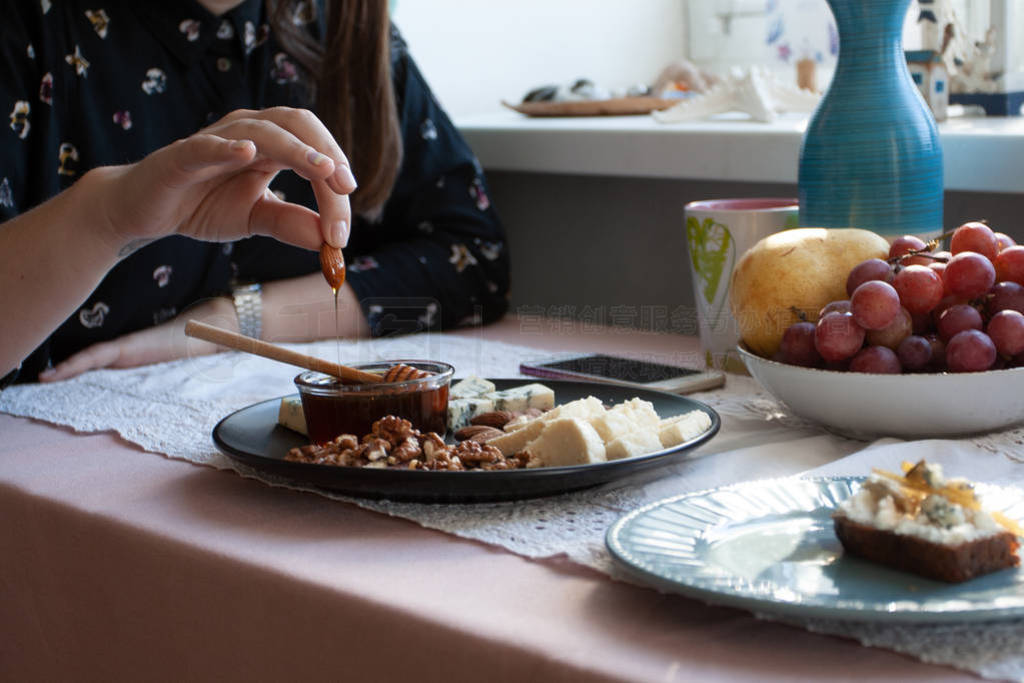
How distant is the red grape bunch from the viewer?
795mm

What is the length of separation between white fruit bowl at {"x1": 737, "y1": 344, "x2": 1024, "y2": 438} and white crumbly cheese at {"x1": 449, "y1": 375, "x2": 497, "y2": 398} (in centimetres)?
24

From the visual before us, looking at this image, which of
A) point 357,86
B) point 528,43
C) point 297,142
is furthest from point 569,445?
point 528,43

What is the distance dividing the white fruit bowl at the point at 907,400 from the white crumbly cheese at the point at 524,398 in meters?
0.18

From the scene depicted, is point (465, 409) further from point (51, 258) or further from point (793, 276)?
point (51, 258)

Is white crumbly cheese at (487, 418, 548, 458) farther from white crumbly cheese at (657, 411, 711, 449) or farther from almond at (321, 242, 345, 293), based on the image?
almond at (321, 242, 345, 293)

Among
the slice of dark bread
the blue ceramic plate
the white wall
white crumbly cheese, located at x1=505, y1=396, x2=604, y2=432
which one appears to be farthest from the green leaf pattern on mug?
the white wall

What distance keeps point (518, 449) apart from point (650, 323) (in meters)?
1.05

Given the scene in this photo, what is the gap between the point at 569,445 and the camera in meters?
0.73

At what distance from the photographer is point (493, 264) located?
161cm

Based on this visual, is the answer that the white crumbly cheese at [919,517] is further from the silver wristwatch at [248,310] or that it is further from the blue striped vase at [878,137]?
the silver wristwatch at [248,310]

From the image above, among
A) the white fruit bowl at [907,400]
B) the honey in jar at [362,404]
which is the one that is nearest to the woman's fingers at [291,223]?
the honey in jar at [362,404]

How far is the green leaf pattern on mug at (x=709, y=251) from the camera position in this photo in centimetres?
109

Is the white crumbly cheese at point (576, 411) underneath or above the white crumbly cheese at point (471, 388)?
above

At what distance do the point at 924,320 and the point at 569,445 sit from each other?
1.00ft
